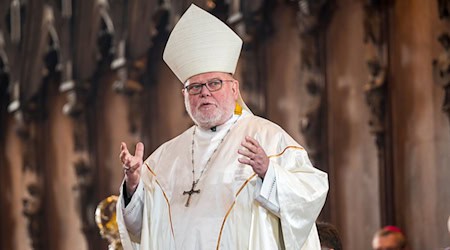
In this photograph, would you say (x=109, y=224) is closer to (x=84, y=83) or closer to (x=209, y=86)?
(x=209, y=86)

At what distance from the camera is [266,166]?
544 centimetres

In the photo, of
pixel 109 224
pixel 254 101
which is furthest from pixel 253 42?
pixel 109 224

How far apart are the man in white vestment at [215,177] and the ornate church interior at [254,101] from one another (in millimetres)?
753

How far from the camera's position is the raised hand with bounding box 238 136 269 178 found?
5.32 metres

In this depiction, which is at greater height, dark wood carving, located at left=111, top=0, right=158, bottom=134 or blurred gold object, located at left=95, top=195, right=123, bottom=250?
dark wood carving, located at left=111, top=0, right=158, bottom=134

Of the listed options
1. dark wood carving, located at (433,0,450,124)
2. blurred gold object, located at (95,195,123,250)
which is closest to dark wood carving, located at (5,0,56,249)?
dark wood carving, located at (433,0,450,124)

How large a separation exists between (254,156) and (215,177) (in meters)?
0.54

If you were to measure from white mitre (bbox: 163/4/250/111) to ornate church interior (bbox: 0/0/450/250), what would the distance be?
106cm

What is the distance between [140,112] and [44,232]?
2.13 m

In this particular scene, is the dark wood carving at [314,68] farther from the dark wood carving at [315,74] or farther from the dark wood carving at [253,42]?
the dark wood carving at [253,42]

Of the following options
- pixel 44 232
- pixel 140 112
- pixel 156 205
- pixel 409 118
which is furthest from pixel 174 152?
pixel 44 232

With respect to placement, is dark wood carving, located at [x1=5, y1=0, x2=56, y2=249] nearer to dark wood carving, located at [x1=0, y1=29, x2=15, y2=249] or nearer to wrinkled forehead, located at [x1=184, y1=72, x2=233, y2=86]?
dark wood carving, located at [x1=0, y1=29, x2=15, y2=249]

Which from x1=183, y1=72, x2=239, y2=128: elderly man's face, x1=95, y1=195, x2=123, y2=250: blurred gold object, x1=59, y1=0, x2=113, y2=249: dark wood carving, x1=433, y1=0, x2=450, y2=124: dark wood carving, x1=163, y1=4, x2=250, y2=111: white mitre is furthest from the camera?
x1=59, y1=0, x2=113, y2=249: dark wood carving

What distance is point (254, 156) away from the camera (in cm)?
536
